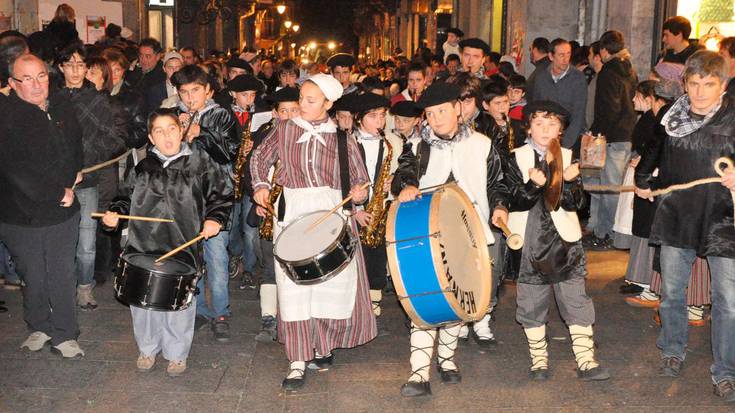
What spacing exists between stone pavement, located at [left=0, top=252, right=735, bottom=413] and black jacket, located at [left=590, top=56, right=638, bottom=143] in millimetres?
3946

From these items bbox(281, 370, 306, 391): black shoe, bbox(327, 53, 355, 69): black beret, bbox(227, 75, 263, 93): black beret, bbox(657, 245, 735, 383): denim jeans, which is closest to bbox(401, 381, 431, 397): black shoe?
bbox(281, 370, 306, 391): black shoe

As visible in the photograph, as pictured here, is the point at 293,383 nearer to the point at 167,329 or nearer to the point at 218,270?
the point at 167,329

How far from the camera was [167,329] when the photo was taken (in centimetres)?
655

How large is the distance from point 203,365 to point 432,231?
7.50 ft

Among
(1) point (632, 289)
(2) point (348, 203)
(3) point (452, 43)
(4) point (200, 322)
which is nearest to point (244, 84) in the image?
(4) point (200, 322)

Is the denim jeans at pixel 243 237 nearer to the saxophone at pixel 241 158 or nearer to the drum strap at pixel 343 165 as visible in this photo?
the saxophone at pixel 241 158

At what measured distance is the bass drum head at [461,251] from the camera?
5.49 metres

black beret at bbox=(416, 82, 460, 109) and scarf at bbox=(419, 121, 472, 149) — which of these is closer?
black beret at bbox=(416, 82, 460, 109)

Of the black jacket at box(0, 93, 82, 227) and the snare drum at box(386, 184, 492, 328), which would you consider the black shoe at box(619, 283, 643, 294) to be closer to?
the snare drum at box(386, 184, 492, 328)

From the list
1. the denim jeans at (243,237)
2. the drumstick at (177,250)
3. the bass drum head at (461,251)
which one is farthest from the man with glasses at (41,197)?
the bass drum head at (461,251)

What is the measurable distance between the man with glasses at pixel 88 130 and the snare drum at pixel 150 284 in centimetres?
189

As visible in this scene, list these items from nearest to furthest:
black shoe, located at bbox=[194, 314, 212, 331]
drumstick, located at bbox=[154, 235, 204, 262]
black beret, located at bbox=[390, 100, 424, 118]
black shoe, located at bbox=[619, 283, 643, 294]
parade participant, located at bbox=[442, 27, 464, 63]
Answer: drumstick, located at bbox=[154, 235, 204, 262] < black shoe, located at bbox=[194, 314, 212, 331] < black beret, located at bbox=[390, 100, 424, 118] < black shoe, located at bbox=[619, 283, 643, 294] < parade participant, located at bbox=[442, 27, 464, 63]

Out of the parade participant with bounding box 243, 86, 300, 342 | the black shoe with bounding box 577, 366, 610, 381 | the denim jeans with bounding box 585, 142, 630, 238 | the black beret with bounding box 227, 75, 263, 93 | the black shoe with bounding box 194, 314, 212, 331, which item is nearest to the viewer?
the black shoe with bounding box 577, 366, 610, 381

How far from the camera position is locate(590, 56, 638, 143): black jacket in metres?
11.2
